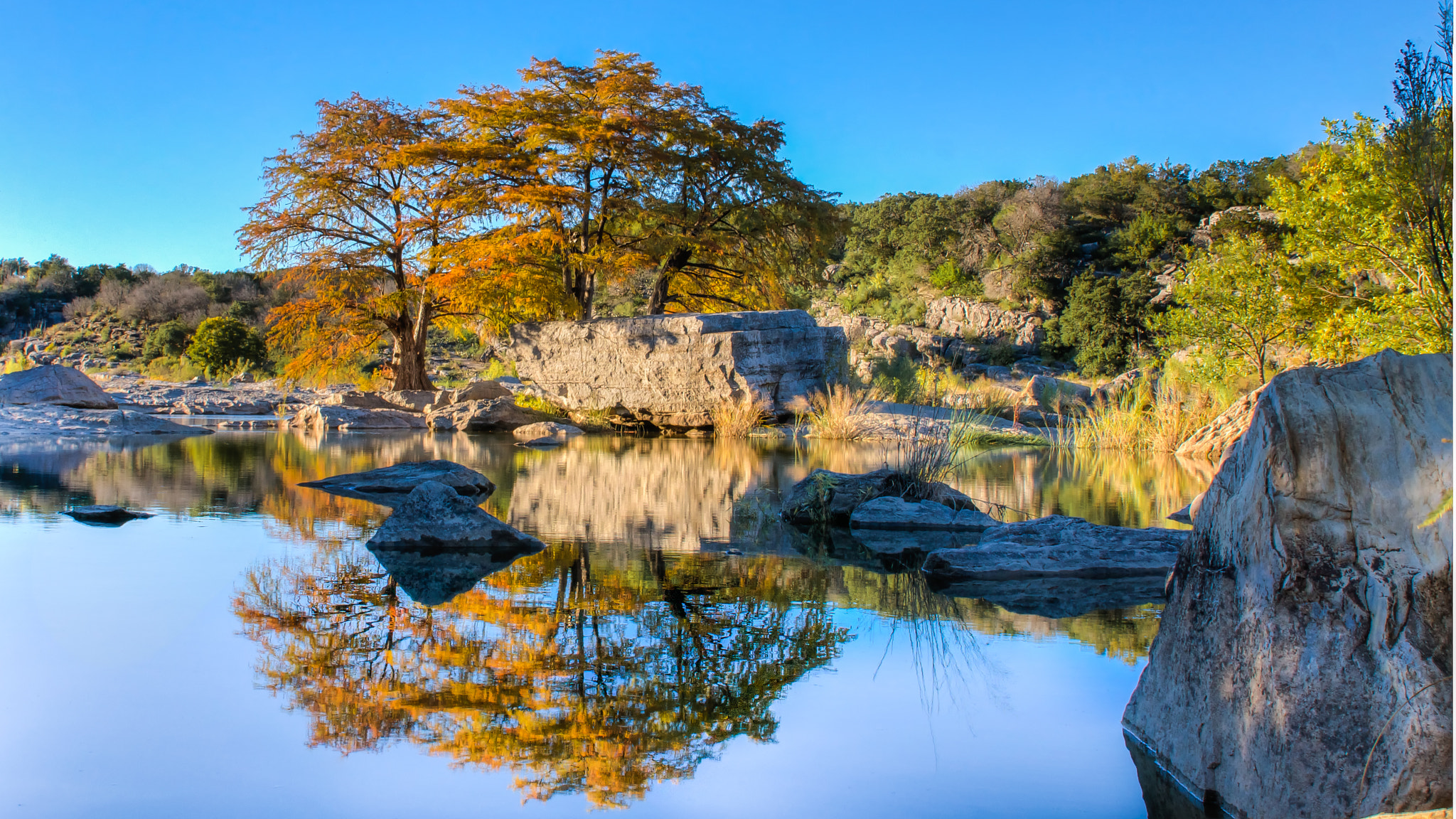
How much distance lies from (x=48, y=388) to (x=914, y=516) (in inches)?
575

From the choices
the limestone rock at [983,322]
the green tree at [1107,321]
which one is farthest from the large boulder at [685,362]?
the limestone rock at [983,322]

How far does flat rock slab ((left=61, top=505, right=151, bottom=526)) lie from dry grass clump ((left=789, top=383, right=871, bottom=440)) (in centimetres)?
933

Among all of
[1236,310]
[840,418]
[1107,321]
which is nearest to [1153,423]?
[1236,310]

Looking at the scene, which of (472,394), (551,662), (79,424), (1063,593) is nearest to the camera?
(551,662)

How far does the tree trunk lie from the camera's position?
18.4 m

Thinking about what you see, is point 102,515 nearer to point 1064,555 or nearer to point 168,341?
point 1064,555

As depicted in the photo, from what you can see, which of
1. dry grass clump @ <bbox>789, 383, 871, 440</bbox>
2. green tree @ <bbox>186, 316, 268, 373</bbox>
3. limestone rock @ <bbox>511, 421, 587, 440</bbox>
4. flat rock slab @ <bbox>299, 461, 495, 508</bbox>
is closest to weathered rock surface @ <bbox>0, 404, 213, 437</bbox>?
limestone rock @ <bbox>511, 421, 587, 440</bbox>

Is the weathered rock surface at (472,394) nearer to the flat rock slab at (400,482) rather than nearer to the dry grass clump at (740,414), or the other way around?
the dry grass clump at (740,414)

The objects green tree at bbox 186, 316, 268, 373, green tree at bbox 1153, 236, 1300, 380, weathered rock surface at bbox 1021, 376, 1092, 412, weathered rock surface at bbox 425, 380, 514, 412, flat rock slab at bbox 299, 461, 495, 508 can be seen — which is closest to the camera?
flat rock slab at bbox 299, 461, 495, 508

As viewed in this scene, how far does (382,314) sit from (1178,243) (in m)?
27.6

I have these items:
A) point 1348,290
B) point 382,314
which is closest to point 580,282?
point 382,314

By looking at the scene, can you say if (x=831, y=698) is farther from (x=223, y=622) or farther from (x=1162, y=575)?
(x=1162, y=575)

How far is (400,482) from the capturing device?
21.4 ft

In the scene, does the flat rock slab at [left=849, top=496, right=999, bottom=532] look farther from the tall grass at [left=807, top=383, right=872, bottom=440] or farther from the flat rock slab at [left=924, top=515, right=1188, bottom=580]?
the tall grass at [left=807, top=383, right=872, bottom=440]
